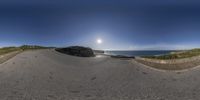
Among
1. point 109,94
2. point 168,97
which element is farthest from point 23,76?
point 168,97

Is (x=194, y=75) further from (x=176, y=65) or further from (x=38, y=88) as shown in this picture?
(x=38, y=88)

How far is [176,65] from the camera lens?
32750 millimetres

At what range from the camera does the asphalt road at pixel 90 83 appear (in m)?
19.1

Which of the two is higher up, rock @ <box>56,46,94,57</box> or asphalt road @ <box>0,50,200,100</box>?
rock @ <box>56,46,94,57</box>

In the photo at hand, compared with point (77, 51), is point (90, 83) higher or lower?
lower

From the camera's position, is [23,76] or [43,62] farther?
[43,62]

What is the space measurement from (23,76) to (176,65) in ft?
66.2

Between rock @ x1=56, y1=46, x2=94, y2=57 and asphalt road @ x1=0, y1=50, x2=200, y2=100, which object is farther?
rock @ x1=56, y1=46, x2=94, y2=57

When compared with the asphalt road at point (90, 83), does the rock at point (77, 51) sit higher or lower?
higher

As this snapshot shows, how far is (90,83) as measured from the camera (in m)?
25.2

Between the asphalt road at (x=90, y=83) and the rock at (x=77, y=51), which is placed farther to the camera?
the rock at (x=77, y=51)

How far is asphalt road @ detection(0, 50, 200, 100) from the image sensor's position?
19.1 metres

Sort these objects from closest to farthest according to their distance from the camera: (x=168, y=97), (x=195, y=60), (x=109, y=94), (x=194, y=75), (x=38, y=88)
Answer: (x=168, y=97), (x=109, y=94), (x=38, y=88), (x=194, y=75), (x=195, y=60)

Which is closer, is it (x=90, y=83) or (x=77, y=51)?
(x=90, y=83)
